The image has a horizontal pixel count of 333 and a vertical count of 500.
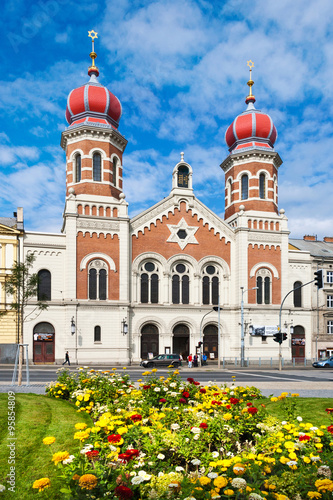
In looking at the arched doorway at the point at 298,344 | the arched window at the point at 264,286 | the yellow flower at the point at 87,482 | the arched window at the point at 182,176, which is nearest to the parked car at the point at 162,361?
the arched window at the point at 264,286

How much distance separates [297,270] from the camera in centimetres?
4659

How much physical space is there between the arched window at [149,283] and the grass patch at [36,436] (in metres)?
26.8

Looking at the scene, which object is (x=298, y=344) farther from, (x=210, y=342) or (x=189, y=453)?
→ (x=189, y=453)

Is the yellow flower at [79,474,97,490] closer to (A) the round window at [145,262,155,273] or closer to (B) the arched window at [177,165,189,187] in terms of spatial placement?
(A) the round window at [145,262,155,273]

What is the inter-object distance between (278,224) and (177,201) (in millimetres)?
11179

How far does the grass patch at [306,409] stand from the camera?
1066cm

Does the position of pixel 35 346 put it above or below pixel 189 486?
below

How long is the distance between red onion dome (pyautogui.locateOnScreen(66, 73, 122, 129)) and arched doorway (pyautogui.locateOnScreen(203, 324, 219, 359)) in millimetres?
22065

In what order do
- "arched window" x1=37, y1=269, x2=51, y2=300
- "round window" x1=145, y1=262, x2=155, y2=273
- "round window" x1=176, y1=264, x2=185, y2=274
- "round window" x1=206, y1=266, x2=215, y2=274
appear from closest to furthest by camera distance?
"arched window" x1=37, y1=269, x2=51, y2=300
"round window" x1=145, y1=262, x2=155, y2=273
"round window" x1=176, y1=264, x2=185, y2=274
"round window" x1=206, y1=266, x2=215, y2=274

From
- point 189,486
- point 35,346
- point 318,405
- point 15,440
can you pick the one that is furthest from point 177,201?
point 189,486

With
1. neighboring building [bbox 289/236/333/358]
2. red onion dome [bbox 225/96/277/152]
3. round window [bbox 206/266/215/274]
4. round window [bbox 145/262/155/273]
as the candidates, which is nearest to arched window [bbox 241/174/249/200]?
red onion dome [bbox 225/96/277/152]

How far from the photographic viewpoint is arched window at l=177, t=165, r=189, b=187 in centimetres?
4350

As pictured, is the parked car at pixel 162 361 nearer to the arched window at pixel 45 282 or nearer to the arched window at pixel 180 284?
the arched window at pixel 180 284

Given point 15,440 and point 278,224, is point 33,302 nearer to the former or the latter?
point 278,224
